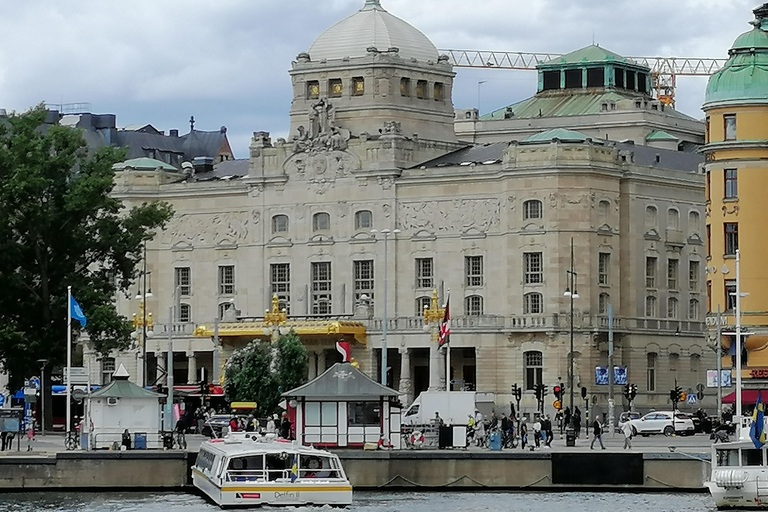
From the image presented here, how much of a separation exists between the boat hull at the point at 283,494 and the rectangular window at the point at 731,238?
5254cm

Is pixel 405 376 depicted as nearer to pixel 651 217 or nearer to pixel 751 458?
pixel 651 217

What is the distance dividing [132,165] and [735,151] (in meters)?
67.3

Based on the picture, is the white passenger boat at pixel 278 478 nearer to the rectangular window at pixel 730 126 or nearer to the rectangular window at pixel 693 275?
the rectangular window at pixel 730 126

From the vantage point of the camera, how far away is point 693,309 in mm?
188625

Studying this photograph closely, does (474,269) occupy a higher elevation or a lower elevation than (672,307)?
higher

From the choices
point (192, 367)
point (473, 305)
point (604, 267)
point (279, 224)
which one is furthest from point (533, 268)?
point (192, 367)

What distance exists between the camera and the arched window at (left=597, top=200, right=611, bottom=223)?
180250mm

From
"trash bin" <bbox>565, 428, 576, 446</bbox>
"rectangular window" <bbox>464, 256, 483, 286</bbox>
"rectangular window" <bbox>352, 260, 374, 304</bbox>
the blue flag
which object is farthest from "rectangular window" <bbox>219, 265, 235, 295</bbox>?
"trash bin" <bbox>565, 428, 576, 446</bbox>

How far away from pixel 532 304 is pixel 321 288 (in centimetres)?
1784

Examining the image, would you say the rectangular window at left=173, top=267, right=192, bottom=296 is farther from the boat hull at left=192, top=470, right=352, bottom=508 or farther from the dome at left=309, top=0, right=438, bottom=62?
the boat hull at left=192, top=470, right=352, bottom=508

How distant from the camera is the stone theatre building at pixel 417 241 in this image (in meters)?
179

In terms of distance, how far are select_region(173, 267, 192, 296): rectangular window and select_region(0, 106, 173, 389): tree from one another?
50.8 meters

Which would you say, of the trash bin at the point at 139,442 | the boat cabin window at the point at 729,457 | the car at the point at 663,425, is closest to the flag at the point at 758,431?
the boat cabin window at the point at 729,457

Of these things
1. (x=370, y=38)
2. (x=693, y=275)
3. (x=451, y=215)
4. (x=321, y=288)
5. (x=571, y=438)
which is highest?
(x=370, y=38)
